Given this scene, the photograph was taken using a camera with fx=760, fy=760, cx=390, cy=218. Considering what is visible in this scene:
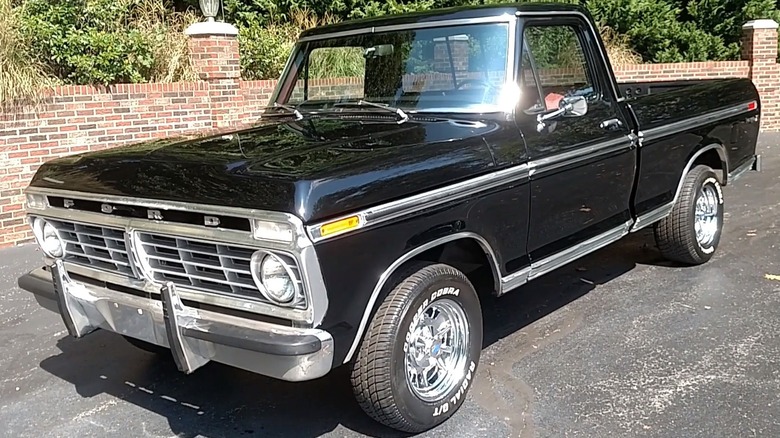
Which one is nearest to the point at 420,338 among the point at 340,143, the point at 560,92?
the point at 340,143

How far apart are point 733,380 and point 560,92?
1.92 metres

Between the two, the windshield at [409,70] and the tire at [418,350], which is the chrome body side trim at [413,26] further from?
the tire at [418,350]

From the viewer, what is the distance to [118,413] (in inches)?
156

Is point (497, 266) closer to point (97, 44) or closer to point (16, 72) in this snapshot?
point (16, 72)

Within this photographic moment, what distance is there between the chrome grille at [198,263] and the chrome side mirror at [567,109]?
201 cm

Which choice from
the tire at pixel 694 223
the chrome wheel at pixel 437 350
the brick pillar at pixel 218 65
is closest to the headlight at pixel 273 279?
the chrome wheel at pixel 437 350

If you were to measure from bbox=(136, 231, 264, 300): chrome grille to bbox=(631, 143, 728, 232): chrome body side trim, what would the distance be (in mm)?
2990

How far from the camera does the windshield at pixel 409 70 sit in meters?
4.26

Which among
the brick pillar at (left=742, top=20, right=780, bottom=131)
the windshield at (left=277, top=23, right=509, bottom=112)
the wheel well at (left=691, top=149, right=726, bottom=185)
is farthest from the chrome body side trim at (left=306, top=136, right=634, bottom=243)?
the brick pillar at (left=742, top=20, right=780, bottom=131)

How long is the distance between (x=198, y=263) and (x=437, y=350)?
1231mm

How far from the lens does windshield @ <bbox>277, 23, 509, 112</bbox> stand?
14.0 ft

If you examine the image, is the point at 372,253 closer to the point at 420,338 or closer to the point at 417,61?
the point at 420,338

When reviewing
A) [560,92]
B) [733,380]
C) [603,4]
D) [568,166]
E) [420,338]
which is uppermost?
[603,4]

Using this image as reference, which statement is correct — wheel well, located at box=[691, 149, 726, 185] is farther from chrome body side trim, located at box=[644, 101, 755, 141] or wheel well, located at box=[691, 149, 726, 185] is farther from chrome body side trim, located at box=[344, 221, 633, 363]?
chrome body side trim, located at box=[344, 221, 633, 363]
